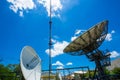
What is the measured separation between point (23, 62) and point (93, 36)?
12.9 metres

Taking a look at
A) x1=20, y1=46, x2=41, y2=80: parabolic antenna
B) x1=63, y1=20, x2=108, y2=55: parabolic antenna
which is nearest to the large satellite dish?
x1=63, y1=20, x2=108, y2=55: parabolic antenna

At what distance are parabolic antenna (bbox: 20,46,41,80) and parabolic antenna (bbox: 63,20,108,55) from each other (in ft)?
32.0

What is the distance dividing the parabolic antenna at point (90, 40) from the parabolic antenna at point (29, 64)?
9.75 m

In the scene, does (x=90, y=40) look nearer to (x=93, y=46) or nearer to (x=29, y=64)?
(x=93, y=46)

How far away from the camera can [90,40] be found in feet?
83.8

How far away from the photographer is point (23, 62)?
13.7m

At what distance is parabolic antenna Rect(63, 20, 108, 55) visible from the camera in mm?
24281

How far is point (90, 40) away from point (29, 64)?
1226cm

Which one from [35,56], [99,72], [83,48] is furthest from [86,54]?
[35,56]

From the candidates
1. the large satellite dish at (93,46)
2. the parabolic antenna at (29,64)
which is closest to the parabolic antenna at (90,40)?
the large satellite dish at (93,46)

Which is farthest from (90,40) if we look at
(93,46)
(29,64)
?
(29,64)

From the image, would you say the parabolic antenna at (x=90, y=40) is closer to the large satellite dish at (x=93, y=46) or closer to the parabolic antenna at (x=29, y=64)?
the large satellite dish at (x=93, y=46)

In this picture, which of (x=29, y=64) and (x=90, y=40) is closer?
(x=29, y=64)

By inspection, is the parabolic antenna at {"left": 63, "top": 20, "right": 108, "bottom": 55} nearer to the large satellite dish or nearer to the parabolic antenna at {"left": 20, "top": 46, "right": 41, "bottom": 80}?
the large satellite dish
